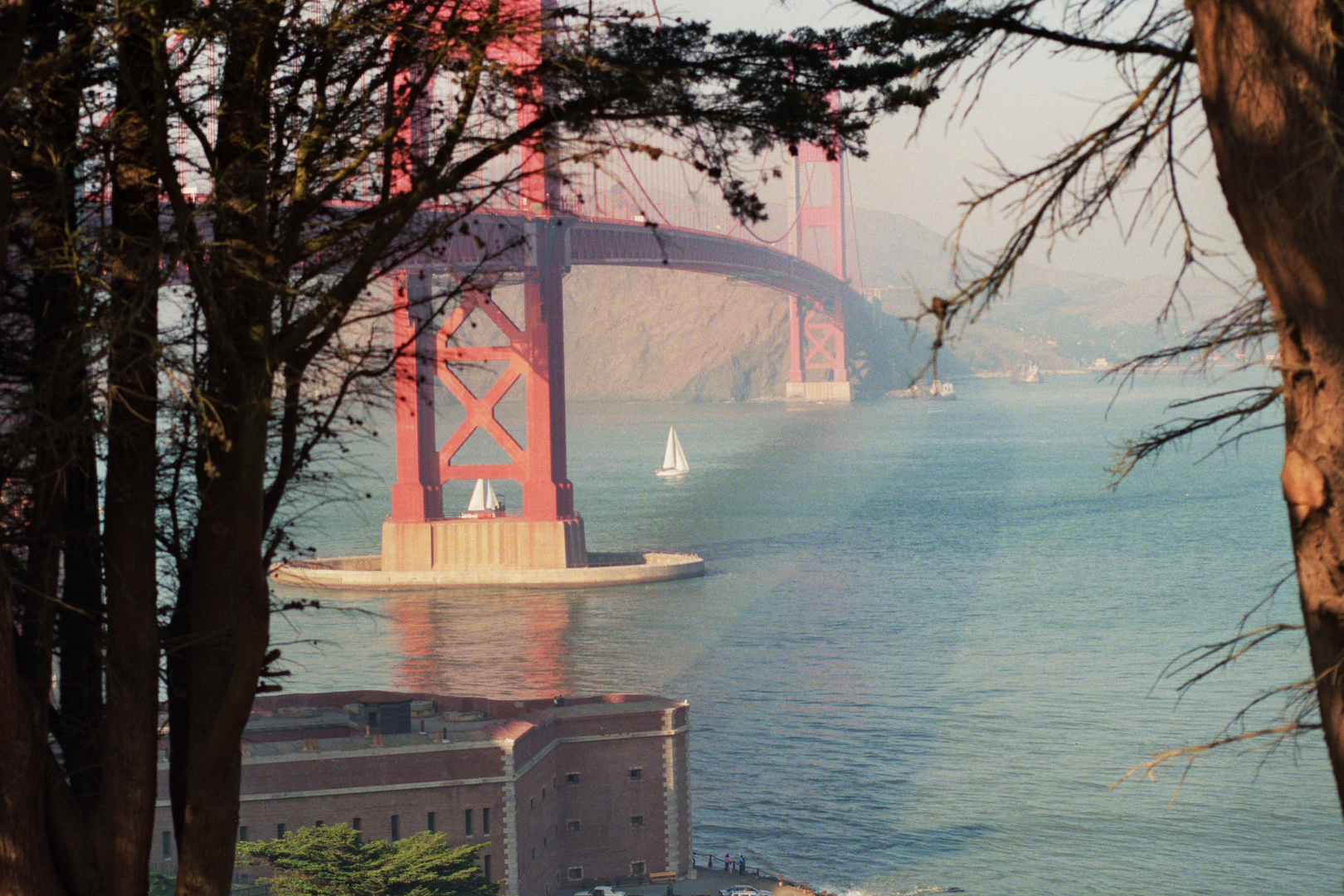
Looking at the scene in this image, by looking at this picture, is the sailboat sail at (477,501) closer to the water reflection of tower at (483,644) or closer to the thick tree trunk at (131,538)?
the water reflection of tower at (483,644)

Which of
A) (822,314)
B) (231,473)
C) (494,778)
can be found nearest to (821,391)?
(822,314)

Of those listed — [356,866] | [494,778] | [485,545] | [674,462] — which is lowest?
[356,866]

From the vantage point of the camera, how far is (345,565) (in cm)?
4491

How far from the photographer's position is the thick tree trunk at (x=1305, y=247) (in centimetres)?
291

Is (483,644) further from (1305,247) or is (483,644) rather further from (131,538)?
(1305,247)

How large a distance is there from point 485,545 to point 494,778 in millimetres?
22283

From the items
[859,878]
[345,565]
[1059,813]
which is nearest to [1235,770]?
[1059,813]

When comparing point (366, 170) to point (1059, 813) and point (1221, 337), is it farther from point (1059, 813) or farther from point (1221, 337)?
point (1059, 813)

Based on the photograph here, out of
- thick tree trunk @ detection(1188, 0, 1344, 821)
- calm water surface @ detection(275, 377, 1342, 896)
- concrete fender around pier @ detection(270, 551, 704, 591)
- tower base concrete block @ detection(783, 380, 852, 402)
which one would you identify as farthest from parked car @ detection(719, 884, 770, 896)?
tower base concrete block @ detection(783, 380, 852, 402)

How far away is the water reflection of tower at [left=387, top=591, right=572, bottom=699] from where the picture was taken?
32344 mm

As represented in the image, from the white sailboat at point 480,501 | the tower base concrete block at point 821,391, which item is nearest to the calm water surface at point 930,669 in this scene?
the white sailboat at point 480,501

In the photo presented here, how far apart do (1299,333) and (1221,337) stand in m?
1.65

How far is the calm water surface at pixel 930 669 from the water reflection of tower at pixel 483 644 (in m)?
0.10

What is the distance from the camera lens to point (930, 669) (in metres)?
35.5
